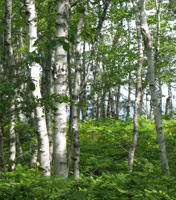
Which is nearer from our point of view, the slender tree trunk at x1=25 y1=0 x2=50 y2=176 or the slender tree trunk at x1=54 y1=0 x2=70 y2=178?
the slender tree trunk at x1=54 y1=0 x2=70 y2=178

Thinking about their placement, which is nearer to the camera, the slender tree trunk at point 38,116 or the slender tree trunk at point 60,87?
the slender tree trunk at point 60,87

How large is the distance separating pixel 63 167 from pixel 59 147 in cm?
33

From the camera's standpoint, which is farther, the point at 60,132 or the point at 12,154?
the point at 12,154

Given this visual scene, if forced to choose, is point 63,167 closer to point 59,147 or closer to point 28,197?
point 59,147

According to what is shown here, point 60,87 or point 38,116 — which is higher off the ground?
point 60,87

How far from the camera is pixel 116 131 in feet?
40.0

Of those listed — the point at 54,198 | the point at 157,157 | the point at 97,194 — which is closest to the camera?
the point at 54,198

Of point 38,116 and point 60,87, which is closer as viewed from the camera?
point 60,87

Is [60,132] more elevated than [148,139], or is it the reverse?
[60,132]

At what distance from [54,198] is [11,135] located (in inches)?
135

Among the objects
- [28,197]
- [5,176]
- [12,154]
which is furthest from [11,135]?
[28,197]

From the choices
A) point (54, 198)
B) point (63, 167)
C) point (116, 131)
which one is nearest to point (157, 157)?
point (116, 131)

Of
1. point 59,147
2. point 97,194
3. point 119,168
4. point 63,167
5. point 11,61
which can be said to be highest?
point 11,61

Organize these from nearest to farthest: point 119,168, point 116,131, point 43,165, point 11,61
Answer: point 43,165
point 11,61
point 119,168
point 116,131
